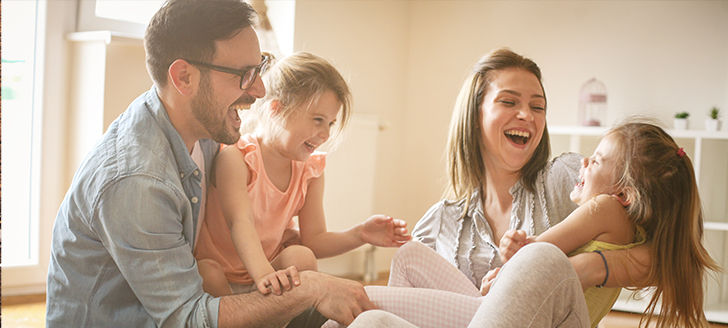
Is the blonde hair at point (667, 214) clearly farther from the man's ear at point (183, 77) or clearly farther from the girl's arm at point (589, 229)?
the man's ear at point (183, 77)

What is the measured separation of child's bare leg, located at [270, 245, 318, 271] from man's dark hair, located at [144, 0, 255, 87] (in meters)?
0.44

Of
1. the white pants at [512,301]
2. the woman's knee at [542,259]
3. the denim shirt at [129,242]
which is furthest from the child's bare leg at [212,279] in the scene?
the woman's knee at [542,259]

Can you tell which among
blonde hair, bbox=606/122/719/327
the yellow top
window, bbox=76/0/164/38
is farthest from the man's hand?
window, bbox=76/0/164/38

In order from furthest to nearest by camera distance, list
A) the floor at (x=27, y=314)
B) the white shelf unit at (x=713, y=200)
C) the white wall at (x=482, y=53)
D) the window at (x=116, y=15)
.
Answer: the white wall at (x=482, y=53) < the white shelf unit at (x=713, y=200) < the window at (x=116, y=15) < the floor at (x=27, y=314)

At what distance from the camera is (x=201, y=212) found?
1.42 metres

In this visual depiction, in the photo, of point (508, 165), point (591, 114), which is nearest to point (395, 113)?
point (591, 114)

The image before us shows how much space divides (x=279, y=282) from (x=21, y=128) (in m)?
2.00

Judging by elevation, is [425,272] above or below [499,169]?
below

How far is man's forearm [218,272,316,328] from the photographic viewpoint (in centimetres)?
116

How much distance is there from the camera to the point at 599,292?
1412mm

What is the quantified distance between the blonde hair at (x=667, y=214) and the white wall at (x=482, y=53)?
6.68ft

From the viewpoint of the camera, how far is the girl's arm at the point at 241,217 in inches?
47.9

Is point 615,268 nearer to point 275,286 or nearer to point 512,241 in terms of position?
point 512,241

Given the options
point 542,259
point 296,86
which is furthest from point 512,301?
point 296,86
